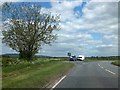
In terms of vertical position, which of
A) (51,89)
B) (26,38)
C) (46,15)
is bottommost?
(51,89)

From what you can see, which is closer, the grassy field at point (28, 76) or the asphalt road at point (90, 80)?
the grassy field at point (28, 76)

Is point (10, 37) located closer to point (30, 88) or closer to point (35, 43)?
point (35, 43)

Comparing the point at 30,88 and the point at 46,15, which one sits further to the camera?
the point at 46,15

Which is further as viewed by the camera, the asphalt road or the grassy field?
the asphalt road

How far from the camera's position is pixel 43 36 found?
64.2 m

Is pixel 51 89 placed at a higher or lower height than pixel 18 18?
lower

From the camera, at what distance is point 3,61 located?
4512 centimetres

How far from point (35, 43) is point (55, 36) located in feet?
13.1

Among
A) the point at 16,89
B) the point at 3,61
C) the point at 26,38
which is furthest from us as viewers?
the point at 26,38

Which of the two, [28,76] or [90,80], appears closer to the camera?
[90,80]

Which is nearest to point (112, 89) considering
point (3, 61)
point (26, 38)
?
point (3, 61)

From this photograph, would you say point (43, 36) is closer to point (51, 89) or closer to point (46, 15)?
point (46, 15)

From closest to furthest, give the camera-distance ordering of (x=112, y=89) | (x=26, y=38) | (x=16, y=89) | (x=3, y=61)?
(x=16, y=89) → (x=112, y=89) → (x=3, y=61) → (x=26, y=38)

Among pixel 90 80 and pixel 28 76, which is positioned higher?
pixel 28 76
